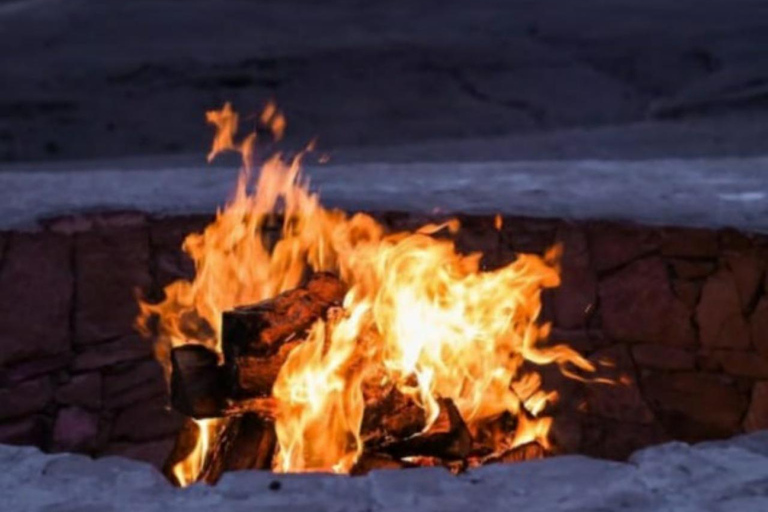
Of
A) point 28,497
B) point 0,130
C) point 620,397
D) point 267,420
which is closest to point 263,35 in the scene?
point 0,130

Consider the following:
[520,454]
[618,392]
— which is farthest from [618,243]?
[520,454]

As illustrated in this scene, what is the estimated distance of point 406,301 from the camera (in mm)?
3615

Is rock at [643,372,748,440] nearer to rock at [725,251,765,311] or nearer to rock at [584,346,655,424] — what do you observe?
rock at [584,346,655,424]

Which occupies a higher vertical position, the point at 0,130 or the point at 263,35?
the point at 263,35

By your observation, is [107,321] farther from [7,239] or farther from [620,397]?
[620,397]

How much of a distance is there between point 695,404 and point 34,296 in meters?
2.19

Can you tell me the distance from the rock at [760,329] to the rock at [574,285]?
51 centimetres

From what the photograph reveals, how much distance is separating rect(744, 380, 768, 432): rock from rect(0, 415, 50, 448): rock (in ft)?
7.45

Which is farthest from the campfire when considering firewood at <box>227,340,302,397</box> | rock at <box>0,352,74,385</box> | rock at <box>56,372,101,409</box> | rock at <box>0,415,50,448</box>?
rock at <box>0,415,50,448</box>

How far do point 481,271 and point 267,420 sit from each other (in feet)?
3.94

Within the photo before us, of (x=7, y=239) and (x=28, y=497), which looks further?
(x=7, y=239)

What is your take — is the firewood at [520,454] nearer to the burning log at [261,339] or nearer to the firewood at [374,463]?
the firewood at [374,463]

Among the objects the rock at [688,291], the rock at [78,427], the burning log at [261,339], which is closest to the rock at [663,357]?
the rock at [688,291]

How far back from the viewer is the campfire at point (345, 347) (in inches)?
125
